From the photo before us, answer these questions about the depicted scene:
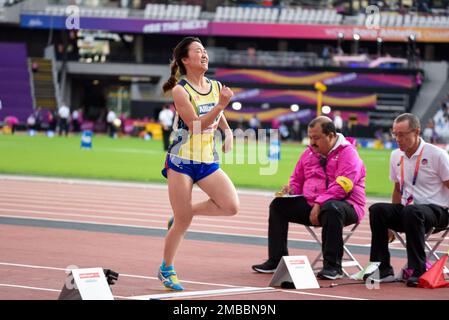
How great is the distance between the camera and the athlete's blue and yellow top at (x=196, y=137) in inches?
312

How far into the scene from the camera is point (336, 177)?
9055mm

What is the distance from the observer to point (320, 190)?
363 inches

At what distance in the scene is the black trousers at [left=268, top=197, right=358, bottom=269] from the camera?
28.7 feet

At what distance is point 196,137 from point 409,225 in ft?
6.51

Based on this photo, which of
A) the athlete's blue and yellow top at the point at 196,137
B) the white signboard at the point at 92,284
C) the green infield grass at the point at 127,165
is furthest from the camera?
the green infield grass at the point at 127,165

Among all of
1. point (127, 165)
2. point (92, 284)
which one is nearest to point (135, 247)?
point (92, 284)

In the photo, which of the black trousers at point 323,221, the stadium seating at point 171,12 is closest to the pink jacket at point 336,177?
the black trousers at point 323,221

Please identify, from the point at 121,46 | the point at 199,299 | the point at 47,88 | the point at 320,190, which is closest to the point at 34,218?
the point at 320,190

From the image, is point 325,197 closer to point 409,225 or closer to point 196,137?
point 409,225

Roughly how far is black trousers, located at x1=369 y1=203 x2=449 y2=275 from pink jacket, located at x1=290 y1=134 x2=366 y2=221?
246 millimetres

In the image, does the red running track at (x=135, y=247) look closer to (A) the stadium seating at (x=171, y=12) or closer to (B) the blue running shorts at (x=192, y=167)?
(B) the blue running shorts at (x=192, y=167)

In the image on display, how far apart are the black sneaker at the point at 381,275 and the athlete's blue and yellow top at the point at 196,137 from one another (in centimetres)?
170
